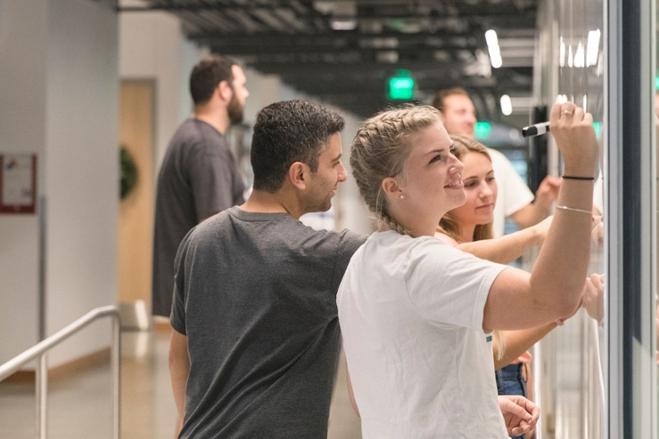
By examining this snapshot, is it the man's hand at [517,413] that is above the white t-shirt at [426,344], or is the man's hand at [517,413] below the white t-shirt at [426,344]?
below

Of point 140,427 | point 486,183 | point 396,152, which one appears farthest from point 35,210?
point 396,152

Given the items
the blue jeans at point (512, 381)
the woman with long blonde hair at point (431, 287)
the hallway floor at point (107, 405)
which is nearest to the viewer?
the woman with long blonde hair at point (431, 287)

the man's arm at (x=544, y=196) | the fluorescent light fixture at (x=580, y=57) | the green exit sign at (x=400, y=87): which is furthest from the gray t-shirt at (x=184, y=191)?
the green exit sign at (x=400, y=87)

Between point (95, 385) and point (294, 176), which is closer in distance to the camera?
point (294, 176)

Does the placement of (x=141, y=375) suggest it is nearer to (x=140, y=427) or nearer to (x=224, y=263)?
(x=140, y=427)

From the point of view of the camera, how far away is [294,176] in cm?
227

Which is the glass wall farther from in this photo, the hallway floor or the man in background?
the hallway floor

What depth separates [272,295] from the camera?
217cm

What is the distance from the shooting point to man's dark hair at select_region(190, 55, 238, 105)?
14.6 ft

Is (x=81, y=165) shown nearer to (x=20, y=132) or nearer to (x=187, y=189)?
(x=20, y=132)

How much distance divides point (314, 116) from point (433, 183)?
0.53 metres

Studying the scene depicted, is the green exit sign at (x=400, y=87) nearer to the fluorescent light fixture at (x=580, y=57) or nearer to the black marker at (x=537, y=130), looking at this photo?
the fluorescent light fixture at (x=580, y=57)

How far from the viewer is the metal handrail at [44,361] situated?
321 cm

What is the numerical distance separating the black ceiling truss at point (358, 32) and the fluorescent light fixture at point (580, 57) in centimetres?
835
